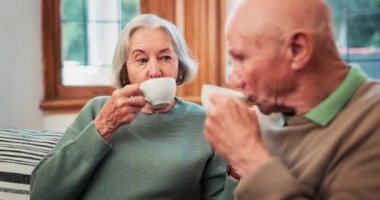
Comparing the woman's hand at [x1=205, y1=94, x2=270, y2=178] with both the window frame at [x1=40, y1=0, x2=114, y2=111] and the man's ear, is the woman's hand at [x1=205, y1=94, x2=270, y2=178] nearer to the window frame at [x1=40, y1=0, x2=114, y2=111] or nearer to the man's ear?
the man's ear

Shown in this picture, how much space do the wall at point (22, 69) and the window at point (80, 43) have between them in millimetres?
56

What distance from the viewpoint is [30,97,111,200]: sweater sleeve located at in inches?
57.9

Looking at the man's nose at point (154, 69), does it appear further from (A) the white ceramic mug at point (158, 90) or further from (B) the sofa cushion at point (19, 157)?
(B) the sofa cushion at point (19, 157)

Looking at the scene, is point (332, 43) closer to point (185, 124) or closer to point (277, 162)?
point (277, 162)

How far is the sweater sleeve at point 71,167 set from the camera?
1470 mm

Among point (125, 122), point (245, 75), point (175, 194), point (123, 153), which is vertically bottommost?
point (175, 194)

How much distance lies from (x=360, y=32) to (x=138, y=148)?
1.27m

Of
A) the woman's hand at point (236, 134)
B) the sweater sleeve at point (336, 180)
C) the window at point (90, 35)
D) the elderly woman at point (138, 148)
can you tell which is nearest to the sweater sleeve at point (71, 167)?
the elderly woman at point (138, 148)

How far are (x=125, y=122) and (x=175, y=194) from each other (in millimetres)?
249

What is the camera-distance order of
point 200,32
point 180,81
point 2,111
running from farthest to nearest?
point 200,32
point 2,111
point 180,81

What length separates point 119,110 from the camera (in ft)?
4.75

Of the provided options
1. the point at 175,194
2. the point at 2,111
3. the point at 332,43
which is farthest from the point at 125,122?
the point at 2,111

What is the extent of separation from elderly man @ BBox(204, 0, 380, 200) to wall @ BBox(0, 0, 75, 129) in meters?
1.44

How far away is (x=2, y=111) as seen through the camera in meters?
2.19
